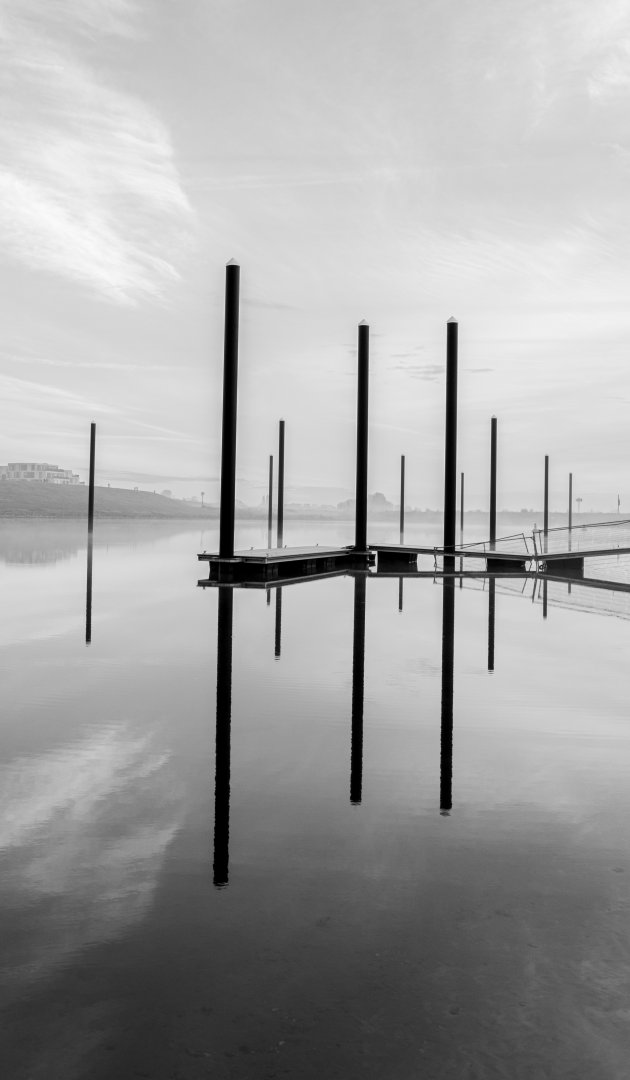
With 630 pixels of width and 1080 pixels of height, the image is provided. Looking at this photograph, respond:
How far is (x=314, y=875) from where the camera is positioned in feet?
9.78

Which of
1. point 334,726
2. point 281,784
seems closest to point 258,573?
point 334,726

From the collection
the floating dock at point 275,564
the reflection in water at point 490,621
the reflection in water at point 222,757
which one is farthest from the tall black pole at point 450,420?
the reflection in water at point 222,757

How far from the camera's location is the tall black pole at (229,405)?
17.1 m

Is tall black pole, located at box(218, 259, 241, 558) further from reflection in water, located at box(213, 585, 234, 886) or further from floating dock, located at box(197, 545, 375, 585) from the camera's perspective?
reflection in water, located at box(213, 585, 234, 886)

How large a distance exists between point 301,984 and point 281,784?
186cm

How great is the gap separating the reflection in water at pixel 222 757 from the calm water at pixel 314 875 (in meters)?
0.02

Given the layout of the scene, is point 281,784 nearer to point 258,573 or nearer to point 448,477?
point 258,573

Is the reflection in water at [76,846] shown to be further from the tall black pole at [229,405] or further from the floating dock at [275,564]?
the floating dock at [275,564]

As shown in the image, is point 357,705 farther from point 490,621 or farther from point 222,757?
point 490,621

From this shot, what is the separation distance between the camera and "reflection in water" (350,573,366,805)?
13.7 ft

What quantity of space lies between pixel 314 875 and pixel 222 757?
5.58 ft

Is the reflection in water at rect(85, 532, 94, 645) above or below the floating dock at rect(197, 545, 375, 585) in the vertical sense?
below

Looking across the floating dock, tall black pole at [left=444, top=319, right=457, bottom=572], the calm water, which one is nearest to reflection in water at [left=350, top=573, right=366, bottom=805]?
the calm water

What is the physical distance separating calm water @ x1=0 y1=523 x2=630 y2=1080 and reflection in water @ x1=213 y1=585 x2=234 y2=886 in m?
0.02
